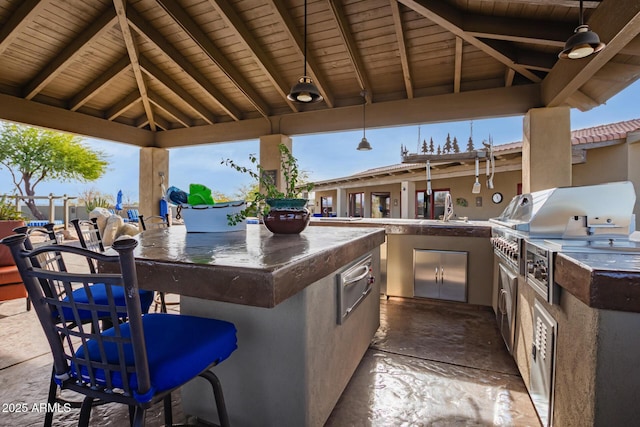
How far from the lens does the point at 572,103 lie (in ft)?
13.9

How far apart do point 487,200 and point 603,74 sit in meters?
6.40

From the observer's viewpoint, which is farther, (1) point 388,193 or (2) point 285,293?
(1) point 388,193

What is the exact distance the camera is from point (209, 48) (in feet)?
15.3

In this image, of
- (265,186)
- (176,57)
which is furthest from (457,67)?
(176,57)

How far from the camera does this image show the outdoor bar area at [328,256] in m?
0.94

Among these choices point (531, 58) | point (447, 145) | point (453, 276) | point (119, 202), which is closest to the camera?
point (453, 276)

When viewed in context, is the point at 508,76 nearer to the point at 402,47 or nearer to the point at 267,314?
the point at 402,47

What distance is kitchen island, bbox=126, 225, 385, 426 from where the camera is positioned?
884 millimetres

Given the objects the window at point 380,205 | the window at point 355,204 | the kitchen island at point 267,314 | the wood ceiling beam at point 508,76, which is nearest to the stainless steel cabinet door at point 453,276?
the kitchen island at point 267,314

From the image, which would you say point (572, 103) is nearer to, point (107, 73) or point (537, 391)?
point (537, 391)

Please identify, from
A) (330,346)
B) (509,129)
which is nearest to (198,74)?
(330,346)

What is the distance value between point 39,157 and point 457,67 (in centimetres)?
1514

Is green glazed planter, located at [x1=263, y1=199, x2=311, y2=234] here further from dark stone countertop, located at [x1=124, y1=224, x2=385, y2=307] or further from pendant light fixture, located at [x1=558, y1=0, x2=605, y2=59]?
pendant light fixture, located at [x1=558, y1=0, x2=605, y2=59]

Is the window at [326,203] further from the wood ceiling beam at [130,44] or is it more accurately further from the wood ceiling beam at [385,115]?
the wood ceiling beam at [130,44]
